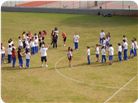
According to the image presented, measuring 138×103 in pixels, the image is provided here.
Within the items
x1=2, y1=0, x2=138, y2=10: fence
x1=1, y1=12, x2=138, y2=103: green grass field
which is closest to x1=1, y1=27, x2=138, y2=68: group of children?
x1=1, y1=12, x2=138, y2=103: green grass field

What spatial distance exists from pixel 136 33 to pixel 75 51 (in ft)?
28.0

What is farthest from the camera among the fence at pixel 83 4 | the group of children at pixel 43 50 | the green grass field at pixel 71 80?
the fence at pixel 83 4

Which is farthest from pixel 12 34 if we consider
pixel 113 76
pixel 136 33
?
pixel 113 76

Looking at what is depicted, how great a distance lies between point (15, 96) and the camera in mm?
19938

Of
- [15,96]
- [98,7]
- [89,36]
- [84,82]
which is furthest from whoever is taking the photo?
[98,7]

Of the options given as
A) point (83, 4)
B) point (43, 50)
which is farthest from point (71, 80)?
point (83, 4)

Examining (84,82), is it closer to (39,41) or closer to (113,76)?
(113,76)

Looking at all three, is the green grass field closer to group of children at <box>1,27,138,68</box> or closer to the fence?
group of children at <box>1,27,138,68</box>

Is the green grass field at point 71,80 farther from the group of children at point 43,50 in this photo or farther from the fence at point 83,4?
the fence at point 83,4

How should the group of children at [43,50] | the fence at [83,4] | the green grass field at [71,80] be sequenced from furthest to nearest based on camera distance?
the fence at [83,4], the group of children at [43,50], the green grass field at [71,80]

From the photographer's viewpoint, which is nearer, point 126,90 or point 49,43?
point 126,90

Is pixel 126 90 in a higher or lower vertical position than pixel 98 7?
lower

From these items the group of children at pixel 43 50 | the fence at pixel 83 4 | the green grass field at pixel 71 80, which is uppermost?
the fence at pixel 83 4

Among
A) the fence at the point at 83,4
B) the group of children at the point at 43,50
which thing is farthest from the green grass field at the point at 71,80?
the fence at the point at 83,4
